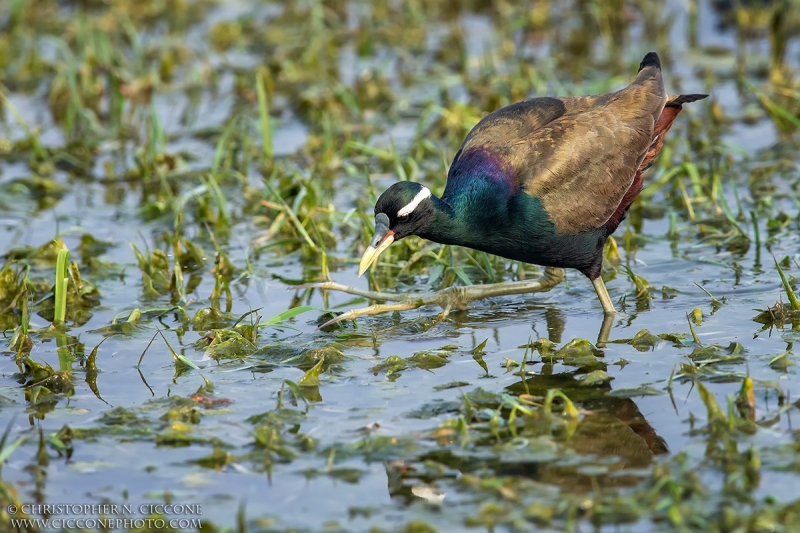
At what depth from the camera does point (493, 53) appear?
10789mm

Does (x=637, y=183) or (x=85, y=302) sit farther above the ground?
(x=637, y=183)

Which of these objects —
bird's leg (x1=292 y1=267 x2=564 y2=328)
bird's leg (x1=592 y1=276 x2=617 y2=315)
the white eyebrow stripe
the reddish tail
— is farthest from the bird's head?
the reddish tail

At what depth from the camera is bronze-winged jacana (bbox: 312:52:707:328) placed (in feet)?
19.1

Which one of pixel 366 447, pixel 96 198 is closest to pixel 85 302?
pixel 96 198

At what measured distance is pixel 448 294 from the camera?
6.27m

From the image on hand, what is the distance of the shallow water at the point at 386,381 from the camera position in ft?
13.9

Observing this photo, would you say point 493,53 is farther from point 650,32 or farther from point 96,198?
point 96,198

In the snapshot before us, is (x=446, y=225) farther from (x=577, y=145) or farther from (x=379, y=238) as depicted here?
(x=577, y=145)

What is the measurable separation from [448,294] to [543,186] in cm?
84

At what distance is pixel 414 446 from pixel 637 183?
108 inches

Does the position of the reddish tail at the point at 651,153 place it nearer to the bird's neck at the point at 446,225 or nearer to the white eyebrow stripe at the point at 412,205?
the bird's neck at the point at 446,225

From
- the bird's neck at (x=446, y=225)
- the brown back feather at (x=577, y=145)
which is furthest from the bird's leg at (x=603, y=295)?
the bird's neck at (x=446, y=225)

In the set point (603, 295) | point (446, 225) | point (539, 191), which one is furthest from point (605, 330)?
point (446, 225)

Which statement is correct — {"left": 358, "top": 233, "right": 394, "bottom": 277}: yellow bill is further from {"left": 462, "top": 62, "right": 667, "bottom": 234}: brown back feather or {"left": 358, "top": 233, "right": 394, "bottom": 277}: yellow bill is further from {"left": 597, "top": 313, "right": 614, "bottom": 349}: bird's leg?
{"left": 597, "top": 313, "right": 614, "bottom": 349}: bird's leg
